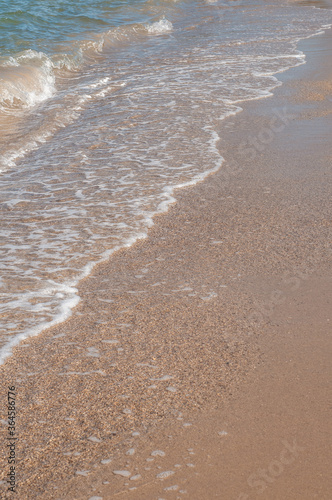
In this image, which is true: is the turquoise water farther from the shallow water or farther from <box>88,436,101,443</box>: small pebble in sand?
<box>88,436,101,443</box>: small pebble in sand

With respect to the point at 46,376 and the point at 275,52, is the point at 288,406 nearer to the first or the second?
the point at 46,376

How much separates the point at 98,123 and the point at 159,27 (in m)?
10.5

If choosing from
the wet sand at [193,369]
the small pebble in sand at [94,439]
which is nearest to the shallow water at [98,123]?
the wet sand at [193,369]

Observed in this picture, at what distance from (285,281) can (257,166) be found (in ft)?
7.56

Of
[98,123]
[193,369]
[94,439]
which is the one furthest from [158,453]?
[98,123]

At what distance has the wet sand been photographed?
6.96 ft

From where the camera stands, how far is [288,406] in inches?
95.3

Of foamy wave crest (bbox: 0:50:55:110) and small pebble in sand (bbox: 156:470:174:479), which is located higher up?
foamy wave crest (bbox: 0:50:55:110)

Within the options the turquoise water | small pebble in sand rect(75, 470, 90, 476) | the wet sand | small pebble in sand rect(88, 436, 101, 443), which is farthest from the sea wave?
small pebble in sand rect(75, 470, 90, 476)

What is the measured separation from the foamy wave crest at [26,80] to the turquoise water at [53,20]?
0.87 m

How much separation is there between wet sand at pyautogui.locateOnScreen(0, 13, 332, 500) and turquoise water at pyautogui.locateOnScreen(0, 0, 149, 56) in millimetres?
9789

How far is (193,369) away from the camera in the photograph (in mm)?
2713

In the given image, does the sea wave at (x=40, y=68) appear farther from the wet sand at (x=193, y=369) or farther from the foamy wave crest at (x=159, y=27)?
the wet sand at (x=193, y=369)

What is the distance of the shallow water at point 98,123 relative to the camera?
4.00 metres
